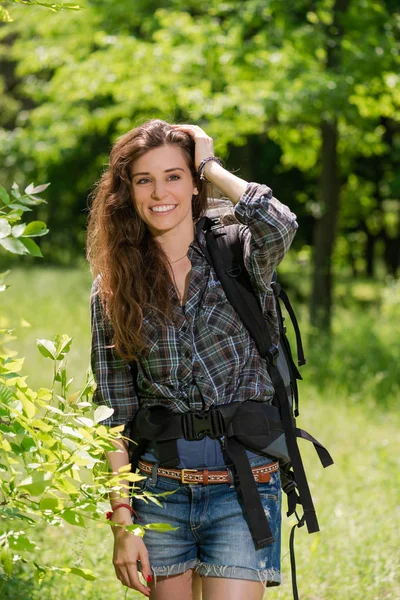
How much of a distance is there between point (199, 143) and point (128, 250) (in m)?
0.43

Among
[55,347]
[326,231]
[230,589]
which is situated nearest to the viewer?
[55,347]

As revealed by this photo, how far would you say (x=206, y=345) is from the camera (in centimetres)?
281

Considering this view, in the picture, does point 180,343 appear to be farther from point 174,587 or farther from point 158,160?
point 174,587

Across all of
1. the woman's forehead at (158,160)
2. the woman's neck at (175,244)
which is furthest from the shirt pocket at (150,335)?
the woman's forehead at (158,160)

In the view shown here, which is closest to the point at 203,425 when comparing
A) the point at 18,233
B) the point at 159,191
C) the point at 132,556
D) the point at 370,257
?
the point at 132,556

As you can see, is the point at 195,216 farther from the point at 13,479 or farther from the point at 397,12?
the point at 397,12

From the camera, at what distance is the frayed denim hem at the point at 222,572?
2.69m

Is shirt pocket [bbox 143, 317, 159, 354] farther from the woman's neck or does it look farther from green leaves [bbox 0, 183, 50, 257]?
green leaves [bbox 0, 183, 50, 257]

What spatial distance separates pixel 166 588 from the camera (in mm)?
2854

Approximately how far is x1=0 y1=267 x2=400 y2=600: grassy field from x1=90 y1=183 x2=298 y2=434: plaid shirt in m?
0.57

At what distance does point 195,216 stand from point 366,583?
244 centimetres

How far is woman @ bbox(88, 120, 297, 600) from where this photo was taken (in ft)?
8.97

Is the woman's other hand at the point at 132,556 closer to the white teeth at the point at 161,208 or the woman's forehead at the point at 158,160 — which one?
the white teeth at the point at 161,208

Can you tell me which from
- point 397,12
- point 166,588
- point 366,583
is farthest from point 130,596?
point 397,12
